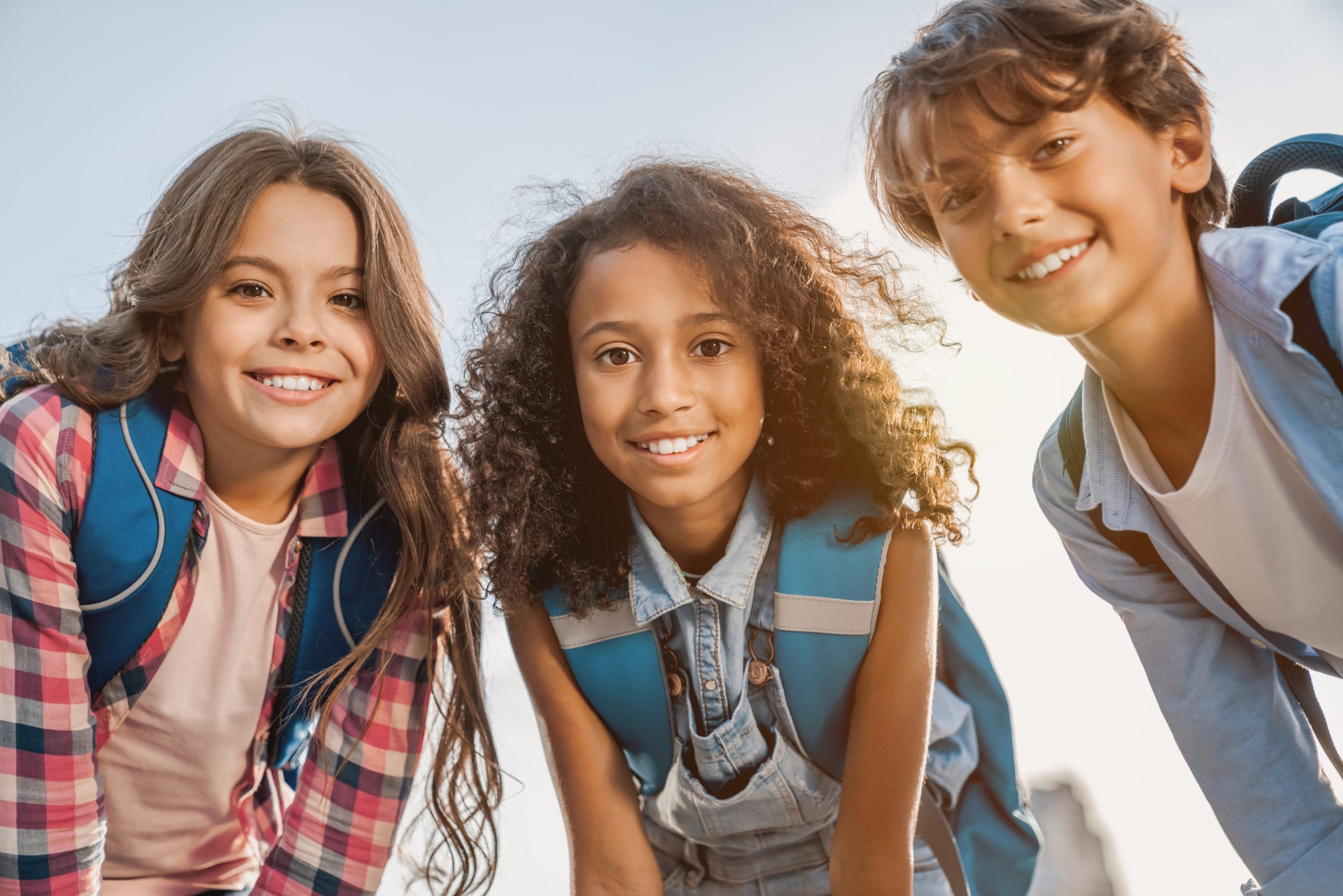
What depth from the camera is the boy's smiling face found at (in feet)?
4.23

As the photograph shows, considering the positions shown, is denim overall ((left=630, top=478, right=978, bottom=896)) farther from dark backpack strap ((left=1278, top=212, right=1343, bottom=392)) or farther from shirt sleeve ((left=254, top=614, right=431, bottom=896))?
dark backpack strap ((left=1278, top=212, right=1343, bottom=392))

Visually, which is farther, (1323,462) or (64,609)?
(64,609)

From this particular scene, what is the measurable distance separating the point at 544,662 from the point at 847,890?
577mm

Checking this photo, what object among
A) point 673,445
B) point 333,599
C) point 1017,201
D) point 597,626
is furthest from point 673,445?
point 333,599

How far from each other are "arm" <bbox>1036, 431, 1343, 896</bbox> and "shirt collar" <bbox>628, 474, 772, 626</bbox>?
502 millimetres

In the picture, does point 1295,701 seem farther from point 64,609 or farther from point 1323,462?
point 64,609

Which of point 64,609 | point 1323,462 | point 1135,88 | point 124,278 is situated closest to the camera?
point 1323,462

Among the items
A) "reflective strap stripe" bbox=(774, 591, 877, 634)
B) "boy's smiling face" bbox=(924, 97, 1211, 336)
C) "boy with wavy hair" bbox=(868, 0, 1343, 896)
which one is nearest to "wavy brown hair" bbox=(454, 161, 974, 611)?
"reflective strap stripe" bbox=(774, 591, 877, 634)

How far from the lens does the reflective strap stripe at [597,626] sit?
158 centimetres

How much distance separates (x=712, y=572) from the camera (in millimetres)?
1559

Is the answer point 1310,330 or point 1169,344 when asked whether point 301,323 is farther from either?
point 1310,330

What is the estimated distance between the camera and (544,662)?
162 centimetres

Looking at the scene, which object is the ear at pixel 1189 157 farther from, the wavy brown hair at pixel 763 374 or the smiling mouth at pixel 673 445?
the smiling mouth at pixel 673 445

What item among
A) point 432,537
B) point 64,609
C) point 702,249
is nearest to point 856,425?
point 702,249
